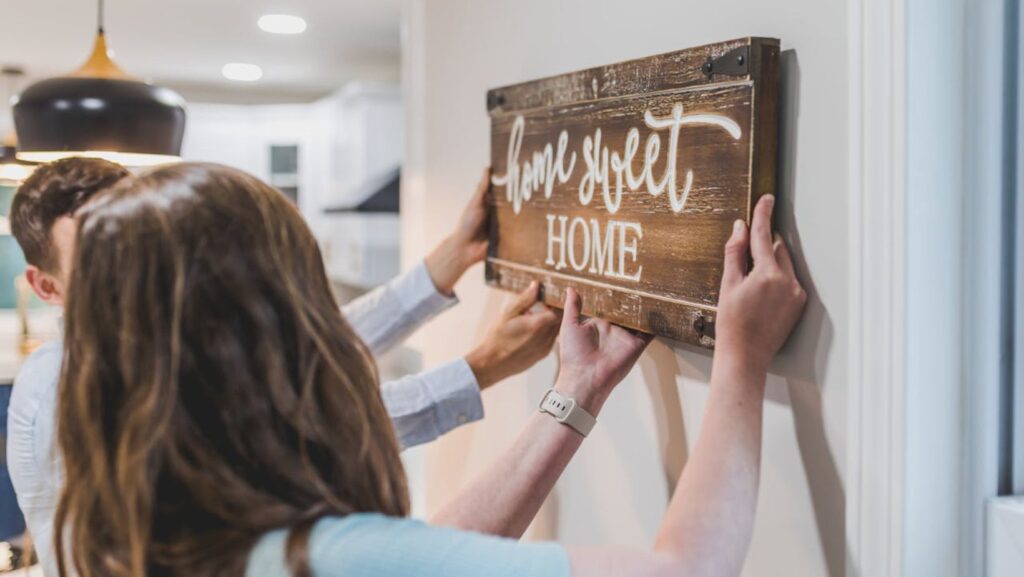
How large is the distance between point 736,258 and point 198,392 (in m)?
0.45

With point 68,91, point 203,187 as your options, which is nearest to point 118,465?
point 203,187

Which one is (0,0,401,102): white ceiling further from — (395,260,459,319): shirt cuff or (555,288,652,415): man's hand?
(555,288,652,415): man's hand

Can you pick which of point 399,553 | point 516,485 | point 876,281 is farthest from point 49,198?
point 876,281

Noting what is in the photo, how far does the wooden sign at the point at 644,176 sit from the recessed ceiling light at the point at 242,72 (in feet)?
14.0

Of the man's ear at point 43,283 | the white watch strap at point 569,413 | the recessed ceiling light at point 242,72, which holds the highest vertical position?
the recessed ceiling light at point 242,72

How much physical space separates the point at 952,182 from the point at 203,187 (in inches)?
22.3

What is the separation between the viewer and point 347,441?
67 centimetres

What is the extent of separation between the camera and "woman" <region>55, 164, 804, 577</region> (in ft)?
2.05

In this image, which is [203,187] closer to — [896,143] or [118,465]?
[118,465]

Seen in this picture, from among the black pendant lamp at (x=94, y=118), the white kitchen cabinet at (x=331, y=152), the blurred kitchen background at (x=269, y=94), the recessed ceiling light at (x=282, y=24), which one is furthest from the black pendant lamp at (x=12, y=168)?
the white kitchen cabinet at (x=331, y=152)

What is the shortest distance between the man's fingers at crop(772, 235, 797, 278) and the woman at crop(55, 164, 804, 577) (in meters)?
0.23

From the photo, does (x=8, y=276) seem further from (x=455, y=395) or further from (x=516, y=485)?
(x=516, y=485)

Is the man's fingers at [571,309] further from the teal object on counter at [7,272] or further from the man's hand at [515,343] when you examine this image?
the teal object on counter at [7,272]

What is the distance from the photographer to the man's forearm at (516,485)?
92cm
